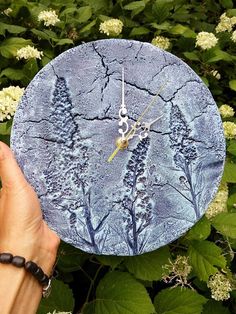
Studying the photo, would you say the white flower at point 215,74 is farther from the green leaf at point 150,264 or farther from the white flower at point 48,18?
the green leaf at point 150,264

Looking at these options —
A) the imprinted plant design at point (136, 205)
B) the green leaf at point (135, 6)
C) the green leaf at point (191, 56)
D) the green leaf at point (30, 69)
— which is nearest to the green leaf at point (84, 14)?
the green leaf at point (135, 6)

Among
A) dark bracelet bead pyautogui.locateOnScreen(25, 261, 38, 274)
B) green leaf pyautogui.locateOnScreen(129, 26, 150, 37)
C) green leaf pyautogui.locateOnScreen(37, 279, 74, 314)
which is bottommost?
green leaf pyautogui.locateOnScreen(37, 279, 74, 314)

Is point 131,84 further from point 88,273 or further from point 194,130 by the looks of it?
point 88,273

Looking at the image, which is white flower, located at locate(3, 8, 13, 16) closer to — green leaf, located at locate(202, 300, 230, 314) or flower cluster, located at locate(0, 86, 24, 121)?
flower cluster, located at locate(0, 86, 24, 121)

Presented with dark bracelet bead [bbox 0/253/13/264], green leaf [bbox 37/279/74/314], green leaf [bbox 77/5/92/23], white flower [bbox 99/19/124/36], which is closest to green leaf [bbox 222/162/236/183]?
green leaf [bbox 37/279/74/314]

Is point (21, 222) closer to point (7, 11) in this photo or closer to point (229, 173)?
point (229, 173)

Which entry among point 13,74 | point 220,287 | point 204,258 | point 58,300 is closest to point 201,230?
point 204,258

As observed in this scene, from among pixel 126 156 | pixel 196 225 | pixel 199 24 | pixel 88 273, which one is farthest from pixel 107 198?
pixel 199 24
